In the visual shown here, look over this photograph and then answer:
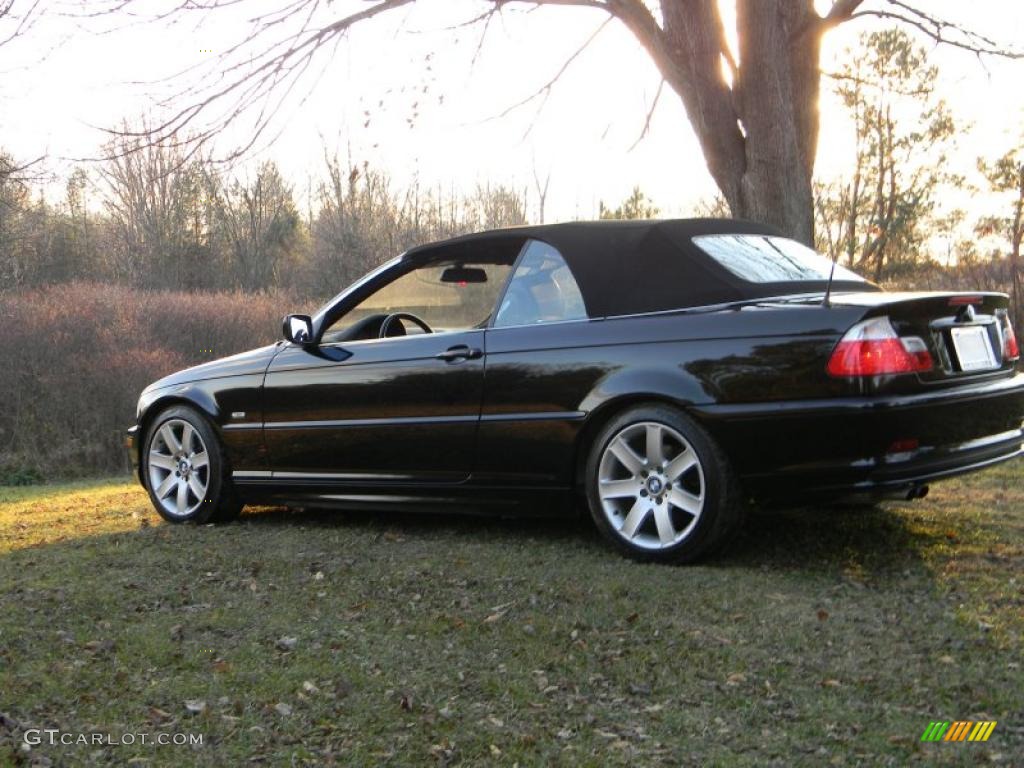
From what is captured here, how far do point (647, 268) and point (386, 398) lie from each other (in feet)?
5.20

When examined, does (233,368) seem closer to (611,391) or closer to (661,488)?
(611,391)

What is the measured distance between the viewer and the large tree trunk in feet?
31.3

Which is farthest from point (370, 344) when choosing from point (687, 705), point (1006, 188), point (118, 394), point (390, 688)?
point (1006, 188)

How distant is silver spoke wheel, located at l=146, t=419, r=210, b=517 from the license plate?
13.9 feet

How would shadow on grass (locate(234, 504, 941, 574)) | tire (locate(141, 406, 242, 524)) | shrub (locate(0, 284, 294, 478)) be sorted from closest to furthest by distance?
1. shadow on grass (locate(234, 504, 941, 574))
2. tire (locate(141, 406, 242, 524))
3. shrub (locate(0, 284, 294, 478))

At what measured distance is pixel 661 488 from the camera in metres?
5.11

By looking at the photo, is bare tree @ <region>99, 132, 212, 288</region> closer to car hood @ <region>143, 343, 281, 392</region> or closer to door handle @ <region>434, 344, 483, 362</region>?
car hood @ <region>143, 343, 281, 392</region>

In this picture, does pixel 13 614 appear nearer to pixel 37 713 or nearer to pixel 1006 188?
pixel 37 713

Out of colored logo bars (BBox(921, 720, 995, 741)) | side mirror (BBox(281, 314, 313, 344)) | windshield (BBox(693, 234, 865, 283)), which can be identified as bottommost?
colored logo bars (BBox(921, 720, 995, 741))

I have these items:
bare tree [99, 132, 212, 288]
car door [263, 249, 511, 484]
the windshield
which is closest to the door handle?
car door [263, 249, 511, 484]

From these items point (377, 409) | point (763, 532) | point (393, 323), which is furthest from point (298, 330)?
point (763, 532)

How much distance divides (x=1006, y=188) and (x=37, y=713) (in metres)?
24.5

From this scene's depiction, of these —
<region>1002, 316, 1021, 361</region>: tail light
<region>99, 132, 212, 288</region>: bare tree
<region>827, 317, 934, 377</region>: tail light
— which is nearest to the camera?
<region>827, 317, 934, 377</region>: tail light

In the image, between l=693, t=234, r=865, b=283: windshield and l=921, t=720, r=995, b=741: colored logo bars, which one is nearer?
l=921, t=720, r=995, b=741: colored logo bars
